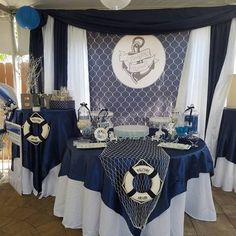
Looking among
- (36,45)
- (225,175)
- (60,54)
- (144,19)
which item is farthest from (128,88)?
(225,175)

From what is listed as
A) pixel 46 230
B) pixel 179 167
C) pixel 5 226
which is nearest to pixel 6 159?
pixel 5 226

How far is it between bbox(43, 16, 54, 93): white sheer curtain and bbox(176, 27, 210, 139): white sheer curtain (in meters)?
1.59

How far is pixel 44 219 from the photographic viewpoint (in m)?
2.29

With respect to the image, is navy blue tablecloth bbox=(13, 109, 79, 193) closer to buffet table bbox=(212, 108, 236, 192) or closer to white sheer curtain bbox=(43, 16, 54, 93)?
white sheer curtain bbox=(43, 16, 54, 93)

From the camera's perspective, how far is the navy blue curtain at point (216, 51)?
2.80 meters

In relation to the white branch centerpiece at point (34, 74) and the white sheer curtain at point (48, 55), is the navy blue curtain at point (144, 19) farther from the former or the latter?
the white branch centerpiece at point (34, 74)

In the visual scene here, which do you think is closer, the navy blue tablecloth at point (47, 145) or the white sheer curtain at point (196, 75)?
the navy blue tablecloth at point (47, 145)

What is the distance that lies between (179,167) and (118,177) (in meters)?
0.46

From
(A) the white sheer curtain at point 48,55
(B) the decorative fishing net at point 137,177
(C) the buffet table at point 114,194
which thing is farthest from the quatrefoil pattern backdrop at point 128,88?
(B) the decorative fishing net at point 137,177

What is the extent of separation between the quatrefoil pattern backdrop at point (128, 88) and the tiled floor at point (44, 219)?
1227 mm

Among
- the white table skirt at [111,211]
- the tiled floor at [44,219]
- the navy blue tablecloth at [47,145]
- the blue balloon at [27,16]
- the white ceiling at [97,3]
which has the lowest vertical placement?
the tiled floor at [44,219]

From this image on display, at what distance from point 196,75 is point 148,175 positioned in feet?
5.70

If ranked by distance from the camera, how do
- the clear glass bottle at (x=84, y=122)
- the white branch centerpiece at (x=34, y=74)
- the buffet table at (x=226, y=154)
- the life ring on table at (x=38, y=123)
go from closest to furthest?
the clear glass bottle at (x=84, y=122), the life ring on table at (x=38, y=123), the buffet table at (x=226, y=154), the white branch centerpiece at (x=34, y=74)

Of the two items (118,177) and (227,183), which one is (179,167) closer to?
(118,177)
